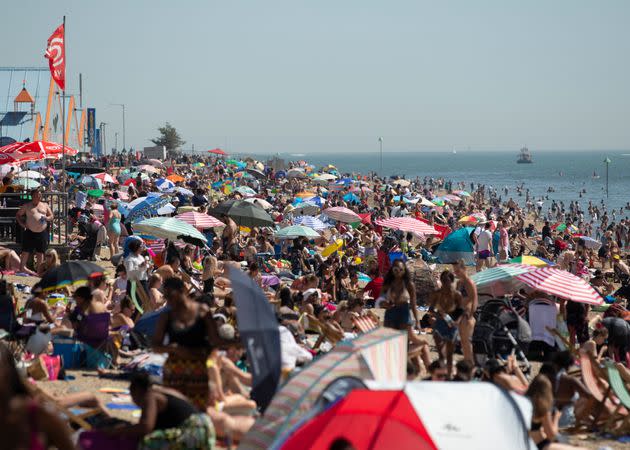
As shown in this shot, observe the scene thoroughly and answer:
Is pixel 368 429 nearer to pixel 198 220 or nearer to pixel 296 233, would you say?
pixel 198 220

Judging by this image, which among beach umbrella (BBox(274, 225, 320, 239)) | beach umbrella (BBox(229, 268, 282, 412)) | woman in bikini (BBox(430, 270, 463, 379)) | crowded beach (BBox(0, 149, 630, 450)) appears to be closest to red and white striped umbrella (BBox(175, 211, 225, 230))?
crowded beach (BBox(0, 149, 630, 450))

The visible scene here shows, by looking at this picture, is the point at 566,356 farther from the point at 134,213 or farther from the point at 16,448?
the point at 134,213

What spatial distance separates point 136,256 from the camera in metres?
10.2

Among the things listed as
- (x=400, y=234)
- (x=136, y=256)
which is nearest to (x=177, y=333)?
(x=136, y=256)

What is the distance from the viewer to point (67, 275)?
9227mm

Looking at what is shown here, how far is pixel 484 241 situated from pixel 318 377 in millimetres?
13491

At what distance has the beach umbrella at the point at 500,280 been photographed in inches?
424

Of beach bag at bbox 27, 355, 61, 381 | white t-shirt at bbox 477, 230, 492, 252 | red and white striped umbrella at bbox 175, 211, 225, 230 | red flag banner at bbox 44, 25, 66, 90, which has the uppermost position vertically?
red flag banner at bbox 44, 25, 66, 90

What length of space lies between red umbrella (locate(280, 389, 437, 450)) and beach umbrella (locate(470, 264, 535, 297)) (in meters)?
6.00

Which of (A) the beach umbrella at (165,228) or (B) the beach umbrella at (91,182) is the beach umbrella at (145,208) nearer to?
(A) the beach umbrella at (165,228)

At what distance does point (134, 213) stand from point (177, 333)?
38.9ft

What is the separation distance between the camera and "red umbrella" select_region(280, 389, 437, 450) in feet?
16.2

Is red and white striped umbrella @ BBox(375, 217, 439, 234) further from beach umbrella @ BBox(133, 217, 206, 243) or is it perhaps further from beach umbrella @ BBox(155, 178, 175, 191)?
beach umbrella @ BBox(155, 178, 175, 191)

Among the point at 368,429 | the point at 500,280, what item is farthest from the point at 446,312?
the point at 368,429
